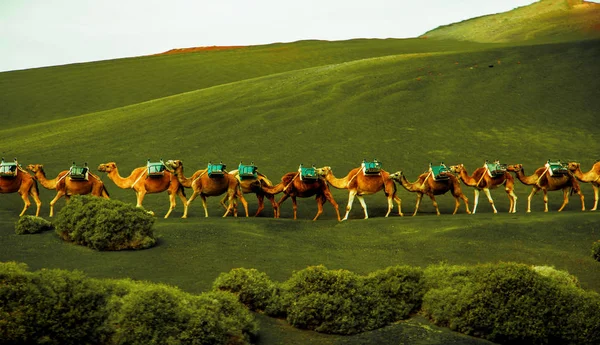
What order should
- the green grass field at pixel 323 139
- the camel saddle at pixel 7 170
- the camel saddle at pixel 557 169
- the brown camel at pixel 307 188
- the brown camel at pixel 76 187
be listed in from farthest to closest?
the camel saddle at pixel 557 169 → the brown camel at pixel 307 188 → the brown camel at pixel 76 187 → the camel saddle at pixel 7 170 → the green grass field at pixel 323 139

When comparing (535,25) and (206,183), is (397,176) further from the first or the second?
(535,25)

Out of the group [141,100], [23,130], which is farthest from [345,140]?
[141,100]

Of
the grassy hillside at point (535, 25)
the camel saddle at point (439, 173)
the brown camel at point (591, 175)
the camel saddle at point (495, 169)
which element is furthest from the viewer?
the grassy hillside at point (535, 25)

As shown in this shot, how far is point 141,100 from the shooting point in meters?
61.0

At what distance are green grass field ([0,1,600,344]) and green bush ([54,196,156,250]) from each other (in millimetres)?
432

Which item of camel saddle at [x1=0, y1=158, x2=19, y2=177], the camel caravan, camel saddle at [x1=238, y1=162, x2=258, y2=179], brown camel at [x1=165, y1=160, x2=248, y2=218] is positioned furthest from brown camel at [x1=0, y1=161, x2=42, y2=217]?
camel saddle at [x1=238, y1=162, x2=258, y2=179]

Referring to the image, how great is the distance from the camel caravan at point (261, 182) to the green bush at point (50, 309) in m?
13.4

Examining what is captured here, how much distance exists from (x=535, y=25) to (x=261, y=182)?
214ft

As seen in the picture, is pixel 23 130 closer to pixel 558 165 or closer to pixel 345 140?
pixel 345 140

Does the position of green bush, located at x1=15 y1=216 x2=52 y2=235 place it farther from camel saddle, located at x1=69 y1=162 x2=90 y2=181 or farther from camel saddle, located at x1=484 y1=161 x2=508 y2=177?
camel saddle, located at x1=484 y1=161 x2=508 y2=177

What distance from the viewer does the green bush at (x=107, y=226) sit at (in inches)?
782

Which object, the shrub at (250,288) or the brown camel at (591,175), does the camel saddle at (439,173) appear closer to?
the brown camel at (591,175)

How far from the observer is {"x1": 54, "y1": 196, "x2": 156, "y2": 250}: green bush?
19859 millimetres

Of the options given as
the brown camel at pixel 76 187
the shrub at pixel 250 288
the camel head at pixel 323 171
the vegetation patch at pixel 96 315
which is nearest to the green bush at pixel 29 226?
the brown camel at pixel 76 187
